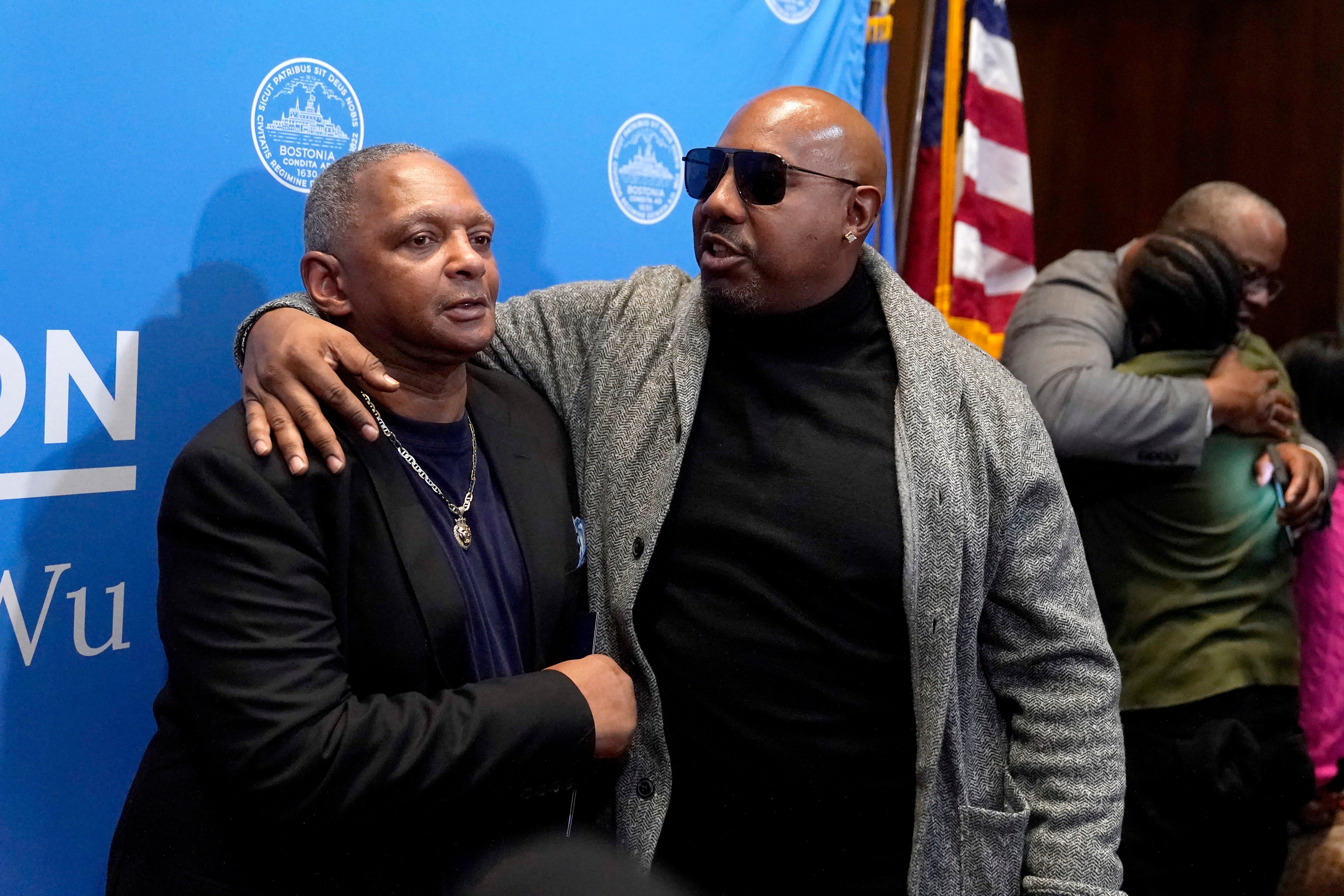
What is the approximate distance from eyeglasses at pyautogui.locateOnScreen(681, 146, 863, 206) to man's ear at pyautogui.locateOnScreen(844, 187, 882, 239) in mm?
40

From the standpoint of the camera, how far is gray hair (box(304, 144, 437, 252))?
1.72 m

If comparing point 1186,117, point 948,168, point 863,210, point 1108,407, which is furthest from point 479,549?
point 1186,117

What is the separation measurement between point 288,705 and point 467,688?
0.81ft

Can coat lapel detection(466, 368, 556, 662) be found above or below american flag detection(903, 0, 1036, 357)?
below

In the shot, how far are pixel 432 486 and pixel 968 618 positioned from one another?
875 millimetres

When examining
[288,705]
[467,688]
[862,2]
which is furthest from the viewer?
[862,2]

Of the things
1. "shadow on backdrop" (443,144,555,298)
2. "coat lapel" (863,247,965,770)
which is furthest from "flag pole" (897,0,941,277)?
"coat lapel" (863,247,965,770)

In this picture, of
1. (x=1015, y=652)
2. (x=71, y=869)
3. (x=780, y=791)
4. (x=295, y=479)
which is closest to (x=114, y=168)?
(x=295, y=479)

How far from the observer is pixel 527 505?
1.76 metres

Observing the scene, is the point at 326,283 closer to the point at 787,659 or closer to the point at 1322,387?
the point at 787,659

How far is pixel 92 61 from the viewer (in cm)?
178

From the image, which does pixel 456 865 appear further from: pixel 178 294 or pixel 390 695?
pixel 178 294

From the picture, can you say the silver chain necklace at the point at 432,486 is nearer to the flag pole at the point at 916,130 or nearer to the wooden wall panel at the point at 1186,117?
the flag pole at the point at 916,130

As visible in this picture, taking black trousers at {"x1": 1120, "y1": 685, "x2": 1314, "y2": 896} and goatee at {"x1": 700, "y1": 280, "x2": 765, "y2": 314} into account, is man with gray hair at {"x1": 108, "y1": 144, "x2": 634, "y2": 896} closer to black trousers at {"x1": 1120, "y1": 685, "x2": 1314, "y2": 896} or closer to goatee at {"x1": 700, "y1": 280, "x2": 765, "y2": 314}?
goatee at {"x1": 700, "y1": 280, "x2": 765, "y2": 314}
